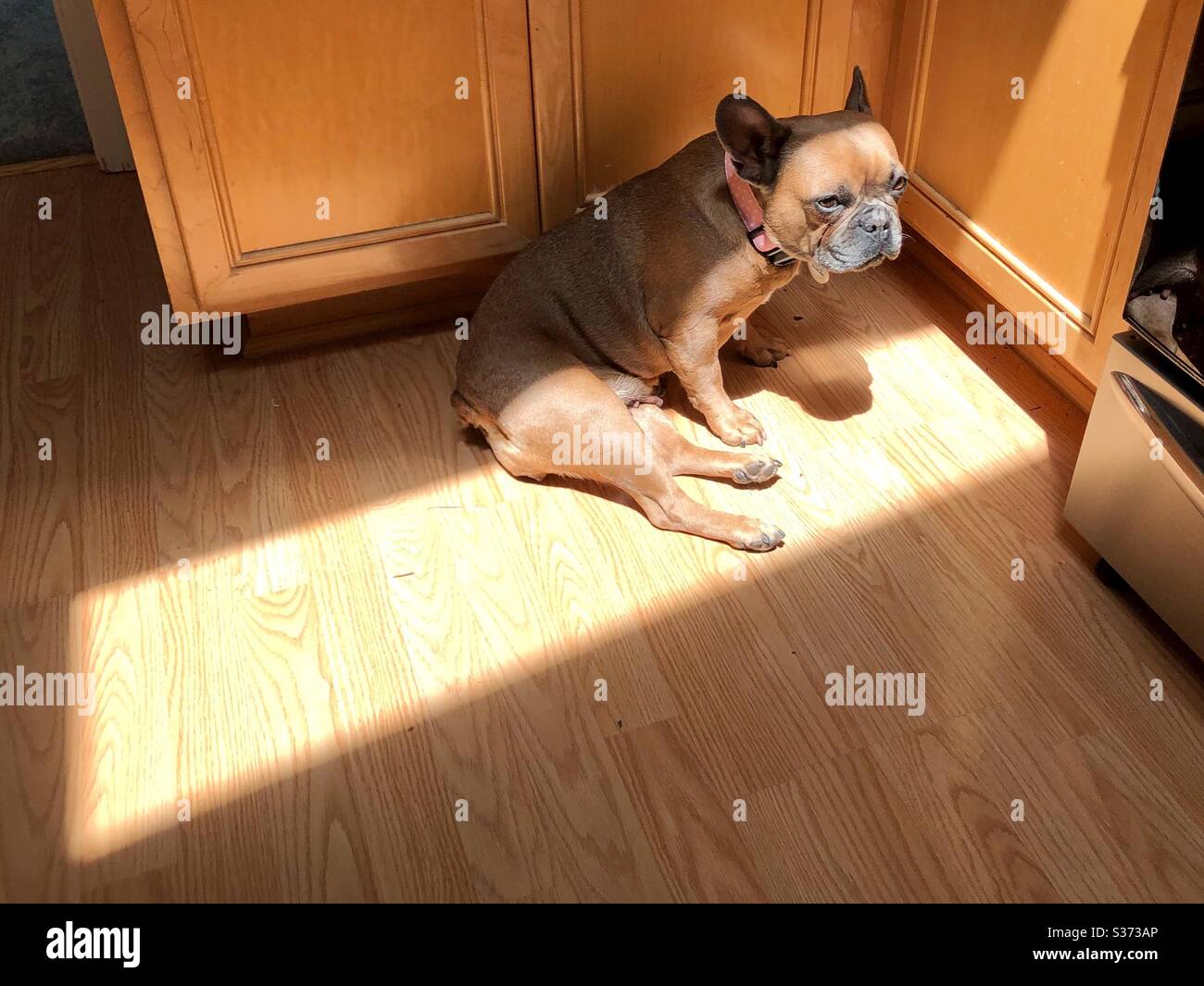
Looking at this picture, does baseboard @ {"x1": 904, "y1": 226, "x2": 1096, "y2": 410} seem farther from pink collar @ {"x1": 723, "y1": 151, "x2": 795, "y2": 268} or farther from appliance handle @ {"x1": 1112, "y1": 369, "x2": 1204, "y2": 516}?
pink collar @ {"x1": 723, "y1": 151, "x2": 795, "y2": 268}

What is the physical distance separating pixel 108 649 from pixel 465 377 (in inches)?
29.9

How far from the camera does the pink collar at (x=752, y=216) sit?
196 cm

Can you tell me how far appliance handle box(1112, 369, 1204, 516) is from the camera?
1.67 meters

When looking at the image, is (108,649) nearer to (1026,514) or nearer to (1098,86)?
(1026,514)

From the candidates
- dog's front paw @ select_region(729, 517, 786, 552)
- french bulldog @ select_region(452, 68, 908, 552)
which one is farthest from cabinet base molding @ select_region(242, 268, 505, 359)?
dog's front paw @ select_region(729, 517, 786, 552)

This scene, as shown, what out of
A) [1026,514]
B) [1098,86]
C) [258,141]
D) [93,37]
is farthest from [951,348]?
[93,37]

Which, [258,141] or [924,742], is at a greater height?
[258,141]

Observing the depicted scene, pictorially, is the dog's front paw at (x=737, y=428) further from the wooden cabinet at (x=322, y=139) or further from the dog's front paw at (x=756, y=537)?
the wooden cabinet at (x=322, y=139)

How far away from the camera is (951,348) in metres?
2.44

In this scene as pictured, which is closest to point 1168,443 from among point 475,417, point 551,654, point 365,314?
point 551,654

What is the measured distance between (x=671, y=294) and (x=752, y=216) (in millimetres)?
202

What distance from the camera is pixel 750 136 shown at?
1.83 m
